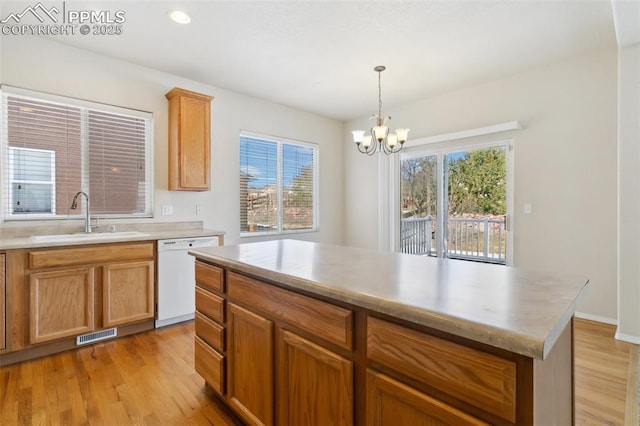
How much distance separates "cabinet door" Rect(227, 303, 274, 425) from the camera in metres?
1.41

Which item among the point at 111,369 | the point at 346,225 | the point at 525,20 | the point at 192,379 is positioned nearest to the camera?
the point at 192,379

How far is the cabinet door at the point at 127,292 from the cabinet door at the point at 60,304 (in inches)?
4.5

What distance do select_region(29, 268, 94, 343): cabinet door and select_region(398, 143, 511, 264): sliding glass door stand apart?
13.3 ft

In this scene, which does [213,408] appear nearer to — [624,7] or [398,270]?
[398,270]

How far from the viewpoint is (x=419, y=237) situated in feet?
15.7

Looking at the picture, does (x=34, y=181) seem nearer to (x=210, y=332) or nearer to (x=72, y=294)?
(x=72, y=294)

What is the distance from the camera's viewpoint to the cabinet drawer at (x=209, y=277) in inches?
68.3

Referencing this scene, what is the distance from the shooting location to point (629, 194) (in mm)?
2744

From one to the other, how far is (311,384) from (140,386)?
1516 mm

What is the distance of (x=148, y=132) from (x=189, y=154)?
518 mm

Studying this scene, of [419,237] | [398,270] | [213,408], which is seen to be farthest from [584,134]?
[213,408]

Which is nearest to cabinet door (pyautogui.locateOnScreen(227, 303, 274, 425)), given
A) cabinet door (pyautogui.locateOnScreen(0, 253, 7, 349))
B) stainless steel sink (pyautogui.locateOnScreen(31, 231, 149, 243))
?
stainless steel sink (pyautogui.locateOnScreen(31, 231, 149, 243))

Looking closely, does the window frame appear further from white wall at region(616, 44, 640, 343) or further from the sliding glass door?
white wall at region(616, 44, 640, 343)

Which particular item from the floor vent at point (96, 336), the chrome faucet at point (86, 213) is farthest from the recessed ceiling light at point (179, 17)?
the floor vent at point (96, 336)
